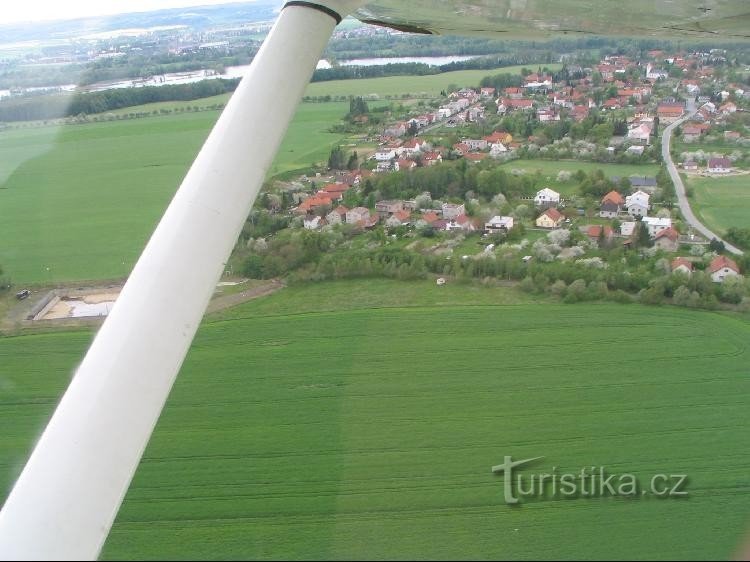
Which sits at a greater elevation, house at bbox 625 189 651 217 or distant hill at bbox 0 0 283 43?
distant hill at bbox 0 0 283 43

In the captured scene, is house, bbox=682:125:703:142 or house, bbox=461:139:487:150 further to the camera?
house, bbox=682:125:703:142

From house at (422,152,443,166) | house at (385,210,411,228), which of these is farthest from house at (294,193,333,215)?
house at (422,152,443,166)

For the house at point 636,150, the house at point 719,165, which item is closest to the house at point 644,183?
the house at point 636,150

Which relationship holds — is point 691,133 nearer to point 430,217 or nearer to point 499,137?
point 499,137

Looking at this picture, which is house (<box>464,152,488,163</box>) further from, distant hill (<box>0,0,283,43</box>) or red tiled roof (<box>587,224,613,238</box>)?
distant hill (<box>0,0,283,43</box>)

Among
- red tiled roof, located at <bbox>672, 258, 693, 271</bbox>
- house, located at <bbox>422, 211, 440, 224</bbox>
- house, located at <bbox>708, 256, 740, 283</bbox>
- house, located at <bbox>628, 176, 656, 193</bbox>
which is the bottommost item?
house, located at <bbox>708, 256, 740, 283</bbox>

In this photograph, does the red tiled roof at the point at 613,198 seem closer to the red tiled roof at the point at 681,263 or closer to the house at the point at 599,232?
the house at the point at 599,232

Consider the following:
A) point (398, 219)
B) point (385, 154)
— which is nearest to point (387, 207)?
point (398, 219)
